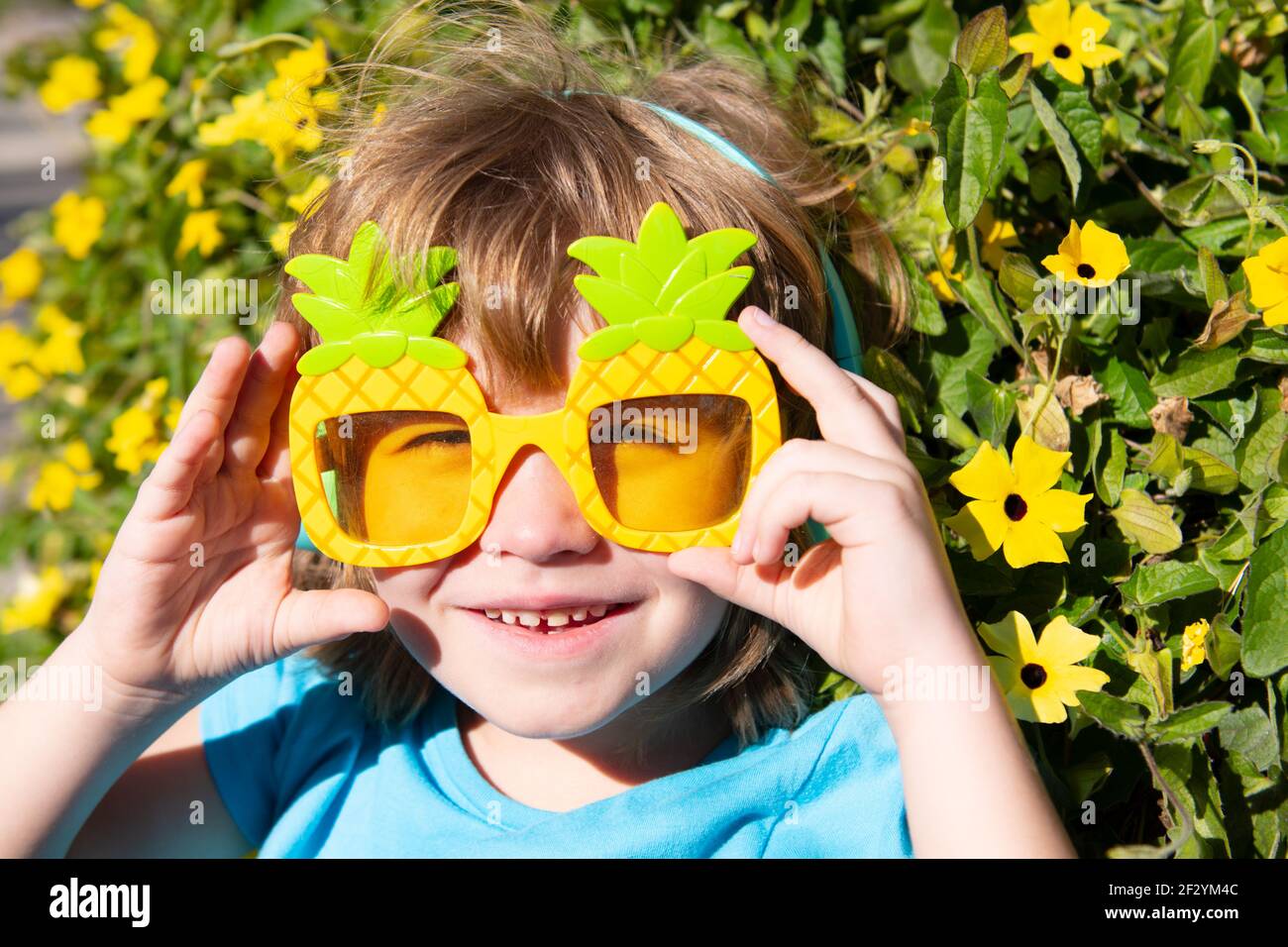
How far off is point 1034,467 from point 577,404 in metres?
0.45

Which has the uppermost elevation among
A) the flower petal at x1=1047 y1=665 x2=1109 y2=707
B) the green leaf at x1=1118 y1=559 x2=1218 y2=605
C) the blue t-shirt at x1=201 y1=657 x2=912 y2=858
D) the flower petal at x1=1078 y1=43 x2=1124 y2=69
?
the flower petal at x1=1078 y1=43 x2=1124 y2=69

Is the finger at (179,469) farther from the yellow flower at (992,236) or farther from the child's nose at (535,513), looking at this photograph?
the yellow flower at (992,236)

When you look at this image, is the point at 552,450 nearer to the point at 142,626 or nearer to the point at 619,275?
the point at 619,275

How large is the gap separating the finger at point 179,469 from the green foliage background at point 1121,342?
716mm

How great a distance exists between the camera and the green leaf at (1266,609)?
1.08 m

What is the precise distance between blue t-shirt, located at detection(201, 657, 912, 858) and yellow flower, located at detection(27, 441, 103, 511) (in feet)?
2.80

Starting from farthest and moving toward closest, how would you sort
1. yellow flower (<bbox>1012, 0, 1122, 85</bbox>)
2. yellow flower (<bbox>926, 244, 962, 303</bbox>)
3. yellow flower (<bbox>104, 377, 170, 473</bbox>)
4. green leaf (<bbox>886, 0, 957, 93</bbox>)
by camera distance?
yellow flower (<bbox>104, 377, 170, 473</bbox>), green leaf (<bbox>886, 0, 957, 93</bbox>), yellow flower (<bbox>926, 244, 962, 303</bbox>), yellow flower (<bbox>1012, 0, 1122, 85</bbox>)

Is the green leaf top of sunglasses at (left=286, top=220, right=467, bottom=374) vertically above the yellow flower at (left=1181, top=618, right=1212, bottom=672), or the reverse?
the green leaf top of sunglasses at (left=286, top=220, right=467, bottom=374)

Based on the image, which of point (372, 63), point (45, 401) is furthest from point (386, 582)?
point (45, 401)

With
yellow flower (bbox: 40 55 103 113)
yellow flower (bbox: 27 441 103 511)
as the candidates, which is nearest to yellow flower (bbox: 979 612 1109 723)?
yellow flower (bbox: 27 441 103 511)

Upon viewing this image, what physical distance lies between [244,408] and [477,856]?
55 centimetres

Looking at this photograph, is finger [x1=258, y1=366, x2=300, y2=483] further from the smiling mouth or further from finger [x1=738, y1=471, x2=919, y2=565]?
finger [x1=738, y1=471, x2=919, y2=565]

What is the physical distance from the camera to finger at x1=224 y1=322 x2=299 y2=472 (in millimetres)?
1263

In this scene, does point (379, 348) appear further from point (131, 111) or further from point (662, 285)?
point (131, 111)
